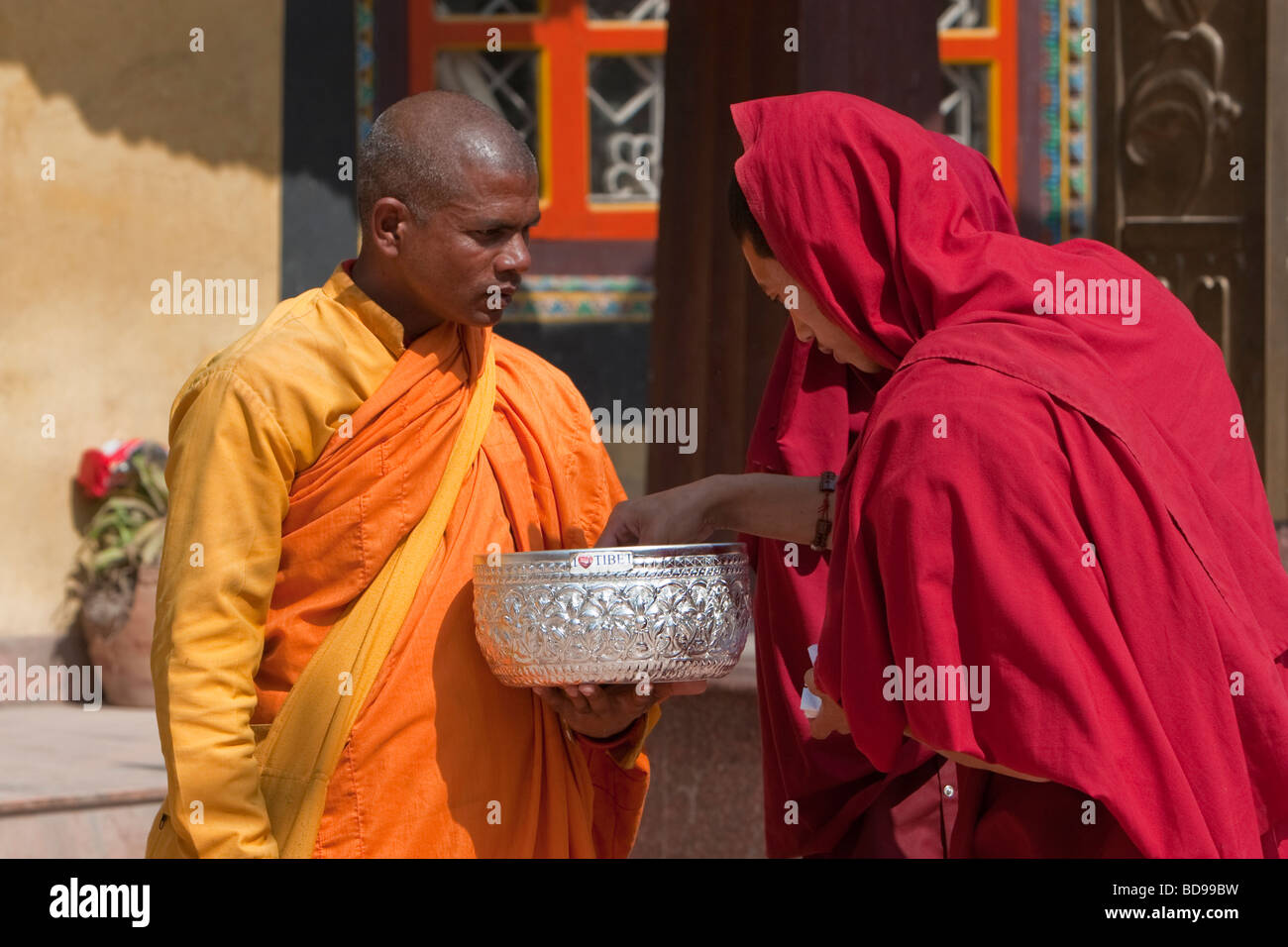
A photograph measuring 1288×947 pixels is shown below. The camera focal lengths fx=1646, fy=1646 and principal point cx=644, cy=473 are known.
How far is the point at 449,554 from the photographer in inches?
97.2

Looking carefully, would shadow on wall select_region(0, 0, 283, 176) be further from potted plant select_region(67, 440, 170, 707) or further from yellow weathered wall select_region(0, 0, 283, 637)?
potted plant select_region(67, 440, 170, 707)

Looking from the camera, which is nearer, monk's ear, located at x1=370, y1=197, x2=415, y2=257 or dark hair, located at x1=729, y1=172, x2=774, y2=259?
dark hair, located at x1=729, y1=172, x2=774, y2=259

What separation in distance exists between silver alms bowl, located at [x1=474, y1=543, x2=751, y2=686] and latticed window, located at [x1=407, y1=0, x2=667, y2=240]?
5285mm

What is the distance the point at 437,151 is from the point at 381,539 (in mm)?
581

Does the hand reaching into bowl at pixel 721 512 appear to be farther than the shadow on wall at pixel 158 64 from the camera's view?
No

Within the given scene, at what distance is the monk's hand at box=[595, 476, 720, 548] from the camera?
258cm

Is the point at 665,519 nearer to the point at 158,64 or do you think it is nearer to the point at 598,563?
the point at 598,563

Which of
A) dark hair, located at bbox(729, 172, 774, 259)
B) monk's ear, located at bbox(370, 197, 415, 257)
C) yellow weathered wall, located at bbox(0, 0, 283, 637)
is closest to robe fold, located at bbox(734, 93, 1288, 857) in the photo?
dark hair, located at bbox(729, 172, 774, 259)

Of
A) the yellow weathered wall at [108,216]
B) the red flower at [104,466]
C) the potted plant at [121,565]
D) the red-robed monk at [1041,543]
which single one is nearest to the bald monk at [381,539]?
the red-robed monk at [1041,543]

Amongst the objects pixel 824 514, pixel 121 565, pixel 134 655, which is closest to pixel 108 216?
pixel 121 565

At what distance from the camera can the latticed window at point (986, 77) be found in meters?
7.73

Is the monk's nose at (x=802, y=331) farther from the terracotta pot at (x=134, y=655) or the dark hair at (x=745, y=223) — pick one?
the terracotta pot at (x=134, y=655)

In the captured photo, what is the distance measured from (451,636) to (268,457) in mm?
386

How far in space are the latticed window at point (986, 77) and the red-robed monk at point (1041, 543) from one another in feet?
19.0
